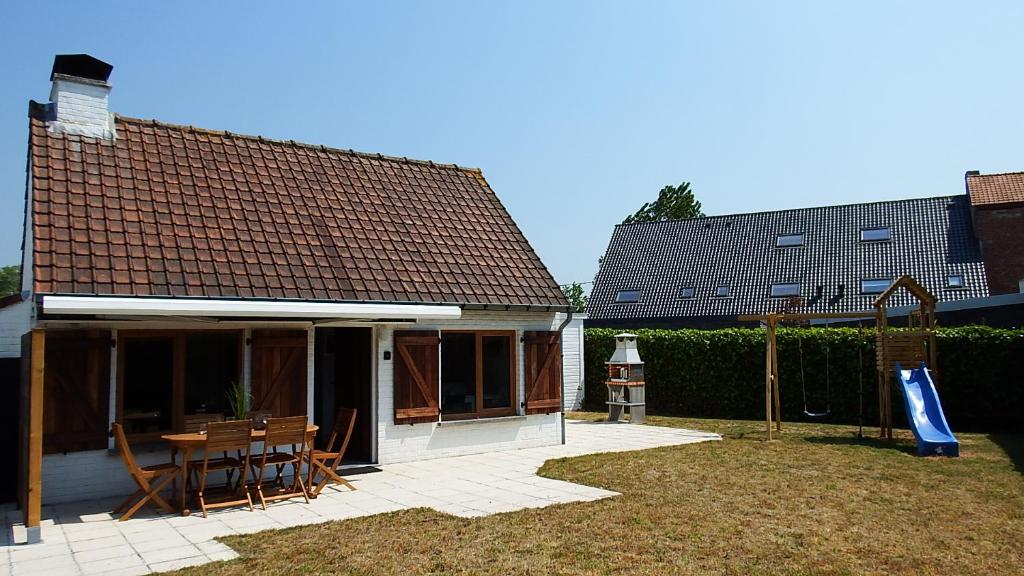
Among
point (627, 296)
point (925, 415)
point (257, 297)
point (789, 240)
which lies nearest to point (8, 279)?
point (627, 296)

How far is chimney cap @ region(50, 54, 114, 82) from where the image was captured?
33.7ft

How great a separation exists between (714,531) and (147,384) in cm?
653

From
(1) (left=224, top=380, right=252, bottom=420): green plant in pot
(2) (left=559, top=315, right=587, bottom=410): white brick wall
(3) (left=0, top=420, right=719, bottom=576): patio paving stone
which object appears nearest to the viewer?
(3) (left=0, top=420, right=719, bottom=576): patio paving stone

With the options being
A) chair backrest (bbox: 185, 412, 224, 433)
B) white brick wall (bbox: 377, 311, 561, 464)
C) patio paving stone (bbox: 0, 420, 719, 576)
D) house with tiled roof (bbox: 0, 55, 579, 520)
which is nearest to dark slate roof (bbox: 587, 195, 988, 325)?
house with tiled roof (bbox: 0, 55, 579, 520)

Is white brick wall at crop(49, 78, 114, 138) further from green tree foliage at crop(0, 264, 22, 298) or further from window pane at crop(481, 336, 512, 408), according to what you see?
green tree foliage at crop(0, 264, 22, 298)

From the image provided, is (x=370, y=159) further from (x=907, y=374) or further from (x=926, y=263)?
(x=926, y=263)

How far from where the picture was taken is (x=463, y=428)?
1153 centimetres

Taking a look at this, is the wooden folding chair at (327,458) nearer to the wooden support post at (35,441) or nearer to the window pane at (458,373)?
the window pane at (458,373)

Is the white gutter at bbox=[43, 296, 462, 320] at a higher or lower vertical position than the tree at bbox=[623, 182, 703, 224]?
lower

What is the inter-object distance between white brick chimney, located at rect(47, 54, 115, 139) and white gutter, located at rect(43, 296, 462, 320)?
3.45 meters

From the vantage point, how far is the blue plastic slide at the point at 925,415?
37.0 ft

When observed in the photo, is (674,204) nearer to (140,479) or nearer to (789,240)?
(789,240)

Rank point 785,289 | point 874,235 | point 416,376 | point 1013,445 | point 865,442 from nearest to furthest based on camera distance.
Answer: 1. point 416,376
2. point 1013,445
3. point 865,442
4. point 785,289
5. point 874,235

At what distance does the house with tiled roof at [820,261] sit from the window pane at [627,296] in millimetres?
37
